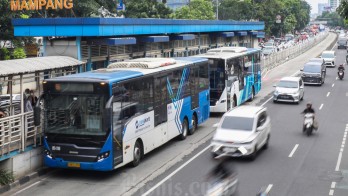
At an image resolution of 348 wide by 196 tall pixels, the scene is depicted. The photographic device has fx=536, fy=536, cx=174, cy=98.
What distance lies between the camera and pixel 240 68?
30531 mm

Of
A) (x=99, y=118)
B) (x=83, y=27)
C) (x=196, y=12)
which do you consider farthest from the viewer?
(x=196, y=12)

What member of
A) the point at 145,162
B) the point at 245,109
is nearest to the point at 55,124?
the point at 145,162

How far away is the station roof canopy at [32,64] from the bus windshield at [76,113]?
4.19 feet

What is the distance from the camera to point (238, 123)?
18.8 m

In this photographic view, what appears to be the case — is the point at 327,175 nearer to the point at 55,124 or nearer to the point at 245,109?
the point at 245,109

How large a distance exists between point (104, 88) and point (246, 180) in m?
5.02

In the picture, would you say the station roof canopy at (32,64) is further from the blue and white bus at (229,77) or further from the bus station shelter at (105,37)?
the blue and white bus at (229,77)

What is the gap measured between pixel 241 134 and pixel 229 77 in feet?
33.5

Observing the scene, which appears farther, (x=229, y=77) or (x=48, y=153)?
(x=229, y=77)

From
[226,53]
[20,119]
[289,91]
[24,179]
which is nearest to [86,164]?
[24,179]

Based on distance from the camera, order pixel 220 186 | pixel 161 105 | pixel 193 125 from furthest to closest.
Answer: pixel 193 125 < pixel 161 105 < pixel 220 186

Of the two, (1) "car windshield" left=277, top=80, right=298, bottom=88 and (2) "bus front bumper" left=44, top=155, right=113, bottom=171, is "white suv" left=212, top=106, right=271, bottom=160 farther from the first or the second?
A: (1) "car windshield" left=277, top=80, right=298, bottom=88

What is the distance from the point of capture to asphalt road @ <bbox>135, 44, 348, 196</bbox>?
49.3 ft

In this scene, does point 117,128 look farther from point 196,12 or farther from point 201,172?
point 196,12
